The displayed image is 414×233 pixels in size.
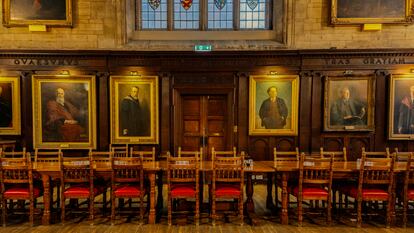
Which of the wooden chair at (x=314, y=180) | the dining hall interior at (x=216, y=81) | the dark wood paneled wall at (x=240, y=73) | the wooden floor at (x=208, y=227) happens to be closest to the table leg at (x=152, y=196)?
the wooden floor at (x=208, y=227)

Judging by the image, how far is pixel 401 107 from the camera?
319 inches

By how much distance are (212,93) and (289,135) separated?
2500 mm

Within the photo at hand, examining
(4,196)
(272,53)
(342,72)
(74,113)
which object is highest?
(272,53)

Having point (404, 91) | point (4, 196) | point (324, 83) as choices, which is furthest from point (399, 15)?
point (4, 196)

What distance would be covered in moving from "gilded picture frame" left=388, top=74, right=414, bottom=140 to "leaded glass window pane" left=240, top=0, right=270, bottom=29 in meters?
3.97

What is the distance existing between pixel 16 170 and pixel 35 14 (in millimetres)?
5245

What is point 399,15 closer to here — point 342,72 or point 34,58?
point 342,72

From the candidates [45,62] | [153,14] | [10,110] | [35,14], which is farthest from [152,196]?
[35,14]

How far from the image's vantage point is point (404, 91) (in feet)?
26.5

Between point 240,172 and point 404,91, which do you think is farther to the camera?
point 404,91

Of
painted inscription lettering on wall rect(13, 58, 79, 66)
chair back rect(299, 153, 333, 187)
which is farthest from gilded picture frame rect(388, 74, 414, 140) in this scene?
painted inscription lettering on wall rect(13, 58, 79, 66)

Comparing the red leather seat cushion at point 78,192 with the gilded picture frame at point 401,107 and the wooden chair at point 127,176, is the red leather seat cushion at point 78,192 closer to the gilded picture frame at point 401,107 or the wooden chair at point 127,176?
the wooden chair at point 127,176

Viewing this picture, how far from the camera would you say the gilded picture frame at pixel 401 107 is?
807cm

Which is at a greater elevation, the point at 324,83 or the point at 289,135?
the point at 324,83
